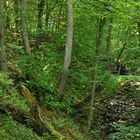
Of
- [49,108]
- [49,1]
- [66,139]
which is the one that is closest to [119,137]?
[66,139]

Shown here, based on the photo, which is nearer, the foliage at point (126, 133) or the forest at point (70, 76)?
the forest at point (70, 76)

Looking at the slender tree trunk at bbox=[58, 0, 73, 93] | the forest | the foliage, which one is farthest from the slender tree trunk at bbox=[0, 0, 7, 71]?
the foliage

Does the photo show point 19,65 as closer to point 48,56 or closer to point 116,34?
point 48,56

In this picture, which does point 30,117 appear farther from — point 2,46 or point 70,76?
point 70,76

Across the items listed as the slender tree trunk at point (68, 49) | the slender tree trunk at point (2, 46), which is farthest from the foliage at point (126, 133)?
the slender tree trunk at point (2, 46)

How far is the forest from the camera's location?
8.33m

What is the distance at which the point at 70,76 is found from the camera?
12.6 m

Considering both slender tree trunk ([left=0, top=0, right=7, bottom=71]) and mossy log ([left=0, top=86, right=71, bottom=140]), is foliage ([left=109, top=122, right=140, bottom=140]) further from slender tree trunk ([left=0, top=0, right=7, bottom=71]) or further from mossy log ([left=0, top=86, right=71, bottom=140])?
slender tree trunk ([left=0, top=0, right=7, bottom=71])

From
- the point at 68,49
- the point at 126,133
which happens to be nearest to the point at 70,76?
the point at 68,49

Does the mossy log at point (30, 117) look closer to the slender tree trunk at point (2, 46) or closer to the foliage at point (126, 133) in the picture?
the slender tree trunk at point (2, 46)

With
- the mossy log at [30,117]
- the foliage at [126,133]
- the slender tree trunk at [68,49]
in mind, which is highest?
the slender tree trunk at [68,49]

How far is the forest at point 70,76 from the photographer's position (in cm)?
833

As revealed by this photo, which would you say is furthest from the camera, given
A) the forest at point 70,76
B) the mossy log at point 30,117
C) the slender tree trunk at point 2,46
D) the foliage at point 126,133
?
the foliage at point 126,133

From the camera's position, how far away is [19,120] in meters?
7.86
